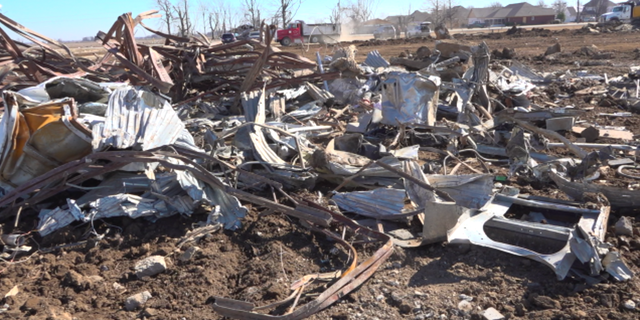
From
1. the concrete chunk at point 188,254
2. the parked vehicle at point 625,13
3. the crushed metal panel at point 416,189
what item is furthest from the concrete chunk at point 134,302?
the parked vehicle at point 625,13

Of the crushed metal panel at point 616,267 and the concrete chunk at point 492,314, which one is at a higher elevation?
the crushed metal panel at point 616,267

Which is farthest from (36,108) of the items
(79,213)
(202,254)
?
(202,254)

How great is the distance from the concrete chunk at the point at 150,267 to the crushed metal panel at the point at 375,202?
1552 mm

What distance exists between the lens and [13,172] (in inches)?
176

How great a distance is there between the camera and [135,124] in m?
4.54

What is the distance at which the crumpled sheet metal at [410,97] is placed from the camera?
6.34 meters

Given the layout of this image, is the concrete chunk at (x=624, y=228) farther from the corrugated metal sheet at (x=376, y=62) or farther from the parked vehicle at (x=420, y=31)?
the parked vehicle at (x=420, y=31)

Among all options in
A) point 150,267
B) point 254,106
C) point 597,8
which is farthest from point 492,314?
point 597,8

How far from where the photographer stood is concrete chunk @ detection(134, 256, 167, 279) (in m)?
3.42

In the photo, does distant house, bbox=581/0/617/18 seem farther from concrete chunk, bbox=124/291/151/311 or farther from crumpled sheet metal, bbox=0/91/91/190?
concrete chunk, bbox=124/291/151/311

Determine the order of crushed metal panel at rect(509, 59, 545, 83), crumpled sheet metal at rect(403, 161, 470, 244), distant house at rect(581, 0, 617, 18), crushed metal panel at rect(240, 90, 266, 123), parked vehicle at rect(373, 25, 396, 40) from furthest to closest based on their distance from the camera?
1. distant house at rect(581, 0, 617, 18)
2. parked vehicle at rect(373, 25, 396, 40)
3. crushed metal panel at rect(509, 59, 545, 83)
4. crushed metal panel at rect(240, 90, 266, 123)
5. crumpled sheet metal at rect(403, 161, 470, 244)

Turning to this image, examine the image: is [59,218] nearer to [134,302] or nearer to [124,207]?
[124,207]

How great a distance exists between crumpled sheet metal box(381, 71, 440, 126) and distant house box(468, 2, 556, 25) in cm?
7199

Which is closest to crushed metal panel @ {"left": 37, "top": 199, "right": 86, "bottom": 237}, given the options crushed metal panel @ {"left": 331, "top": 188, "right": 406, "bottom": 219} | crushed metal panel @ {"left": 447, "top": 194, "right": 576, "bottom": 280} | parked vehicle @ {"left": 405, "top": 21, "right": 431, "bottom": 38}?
crushed metal panel @ {"left": 331, "top": 188, "right": 406, "bottom": 219}
